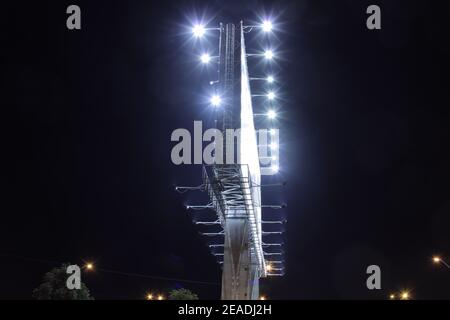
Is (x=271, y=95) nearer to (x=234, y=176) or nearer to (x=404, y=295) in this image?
(x=234, y=176)

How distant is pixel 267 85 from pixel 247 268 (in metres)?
12.9

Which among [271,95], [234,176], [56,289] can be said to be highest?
[271,95]

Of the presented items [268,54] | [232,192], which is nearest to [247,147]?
[232,192]

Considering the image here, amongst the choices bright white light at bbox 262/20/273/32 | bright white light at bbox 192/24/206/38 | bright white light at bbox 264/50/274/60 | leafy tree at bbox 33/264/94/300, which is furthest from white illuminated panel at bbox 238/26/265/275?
leafy tree at bbox 33/264/94/300

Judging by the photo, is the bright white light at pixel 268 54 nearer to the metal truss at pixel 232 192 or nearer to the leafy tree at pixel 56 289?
the metal truss at pixel 232 192

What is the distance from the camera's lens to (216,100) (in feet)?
86.9

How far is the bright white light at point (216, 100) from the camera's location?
2628 centimetres

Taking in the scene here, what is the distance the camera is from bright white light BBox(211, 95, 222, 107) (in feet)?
86.2

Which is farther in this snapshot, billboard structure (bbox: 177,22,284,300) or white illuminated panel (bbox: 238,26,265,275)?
white illuminated panel (bbox: 238,26,265,275)

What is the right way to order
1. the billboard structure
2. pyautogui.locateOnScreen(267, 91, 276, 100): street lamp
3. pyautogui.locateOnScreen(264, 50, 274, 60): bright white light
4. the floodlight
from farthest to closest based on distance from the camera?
the floodlight, pyautogui.locateOnScreen(267, 91, 276, 100): street lamp, pyautogui.locateOnScreen(264, 50, 274, 60): bright white light, the billboard structure

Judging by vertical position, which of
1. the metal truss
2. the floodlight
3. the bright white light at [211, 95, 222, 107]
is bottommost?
the metal truss

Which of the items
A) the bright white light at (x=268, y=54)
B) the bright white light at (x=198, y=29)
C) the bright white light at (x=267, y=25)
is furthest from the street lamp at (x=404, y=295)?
the bright white light at (x=198, y=29)

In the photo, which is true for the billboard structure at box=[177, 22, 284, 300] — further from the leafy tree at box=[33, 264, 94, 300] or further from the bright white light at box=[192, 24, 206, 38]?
the leafy tree at box=[33, 264, 94, 300]

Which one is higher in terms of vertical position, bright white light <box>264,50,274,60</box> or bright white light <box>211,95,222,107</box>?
bright white light <box>264,50,274,60</box>
